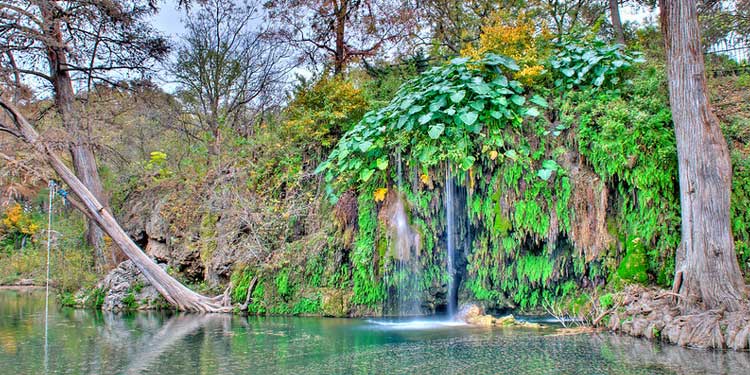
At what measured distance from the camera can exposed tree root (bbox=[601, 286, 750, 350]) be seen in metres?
5.70

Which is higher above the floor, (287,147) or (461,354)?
(287,147)

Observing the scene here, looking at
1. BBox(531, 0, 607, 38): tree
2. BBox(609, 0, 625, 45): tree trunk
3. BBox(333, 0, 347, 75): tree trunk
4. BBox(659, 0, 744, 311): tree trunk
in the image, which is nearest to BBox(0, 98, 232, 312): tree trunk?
BBox(333, 0, 347, 75): tree trunk

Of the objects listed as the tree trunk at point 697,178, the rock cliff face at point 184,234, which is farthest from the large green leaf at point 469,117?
the rock cliff face at point 184,234

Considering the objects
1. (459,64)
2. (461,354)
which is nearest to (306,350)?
(461,354)

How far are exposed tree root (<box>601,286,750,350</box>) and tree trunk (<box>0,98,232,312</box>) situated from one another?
771cm

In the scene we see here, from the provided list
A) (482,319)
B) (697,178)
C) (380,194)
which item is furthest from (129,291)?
(697,178)

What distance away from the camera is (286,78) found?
1580 centimetres

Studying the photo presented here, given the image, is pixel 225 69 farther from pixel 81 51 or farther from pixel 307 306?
pixel 307 306

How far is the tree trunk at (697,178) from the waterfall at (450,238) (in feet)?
11.7

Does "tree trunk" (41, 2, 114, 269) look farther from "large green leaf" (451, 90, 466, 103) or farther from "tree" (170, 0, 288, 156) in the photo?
"large green leaf" (451, 90, 466, 103)

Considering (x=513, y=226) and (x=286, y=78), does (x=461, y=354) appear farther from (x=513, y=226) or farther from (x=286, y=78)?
(x=286, y=78)

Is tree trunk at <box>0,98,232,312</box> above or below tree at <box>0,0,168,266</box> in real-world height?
below

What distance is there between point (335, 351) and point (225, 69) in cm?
1180

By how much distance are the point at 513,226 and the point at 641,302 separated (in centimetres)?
237
